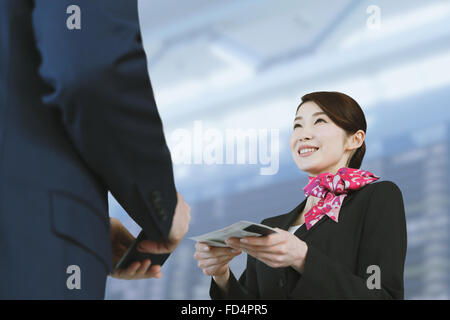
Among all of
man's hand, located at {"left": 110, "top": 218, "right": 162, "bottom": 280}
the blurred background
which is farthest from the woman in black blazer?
the blurred background

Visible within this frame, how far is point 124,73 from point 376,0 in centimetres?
454

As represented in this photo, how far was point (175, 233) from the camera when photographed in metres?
0.86

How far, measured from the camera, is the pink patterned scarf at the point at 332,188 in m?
1.30

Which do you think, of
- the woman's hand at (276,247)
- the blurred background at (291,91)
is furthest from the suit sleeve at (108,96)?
the blurred background at (291,91)

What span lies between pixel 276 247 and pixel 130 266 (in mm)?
298

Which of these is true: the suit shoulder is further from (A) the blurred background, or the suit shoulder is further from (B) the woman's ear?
(A) the blurred background

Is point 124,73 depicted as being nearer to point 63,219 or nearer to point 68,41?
point 68,41

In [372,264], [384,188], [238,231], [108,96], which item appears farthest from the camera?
[384,188]

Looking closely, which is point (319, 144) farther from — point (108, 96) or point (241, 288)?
point (108, 96)

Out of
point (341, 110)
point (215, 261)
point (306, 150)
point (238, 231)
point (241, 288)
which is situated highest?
point (341, 110)

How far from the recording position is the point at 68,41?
70 cm

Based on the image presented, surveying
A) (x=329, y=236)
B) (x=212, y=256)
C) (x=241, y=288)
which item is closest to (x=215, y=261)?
(x=212, y=256)

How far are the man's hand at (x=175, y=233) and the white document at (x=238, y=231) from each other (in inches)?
4.1
